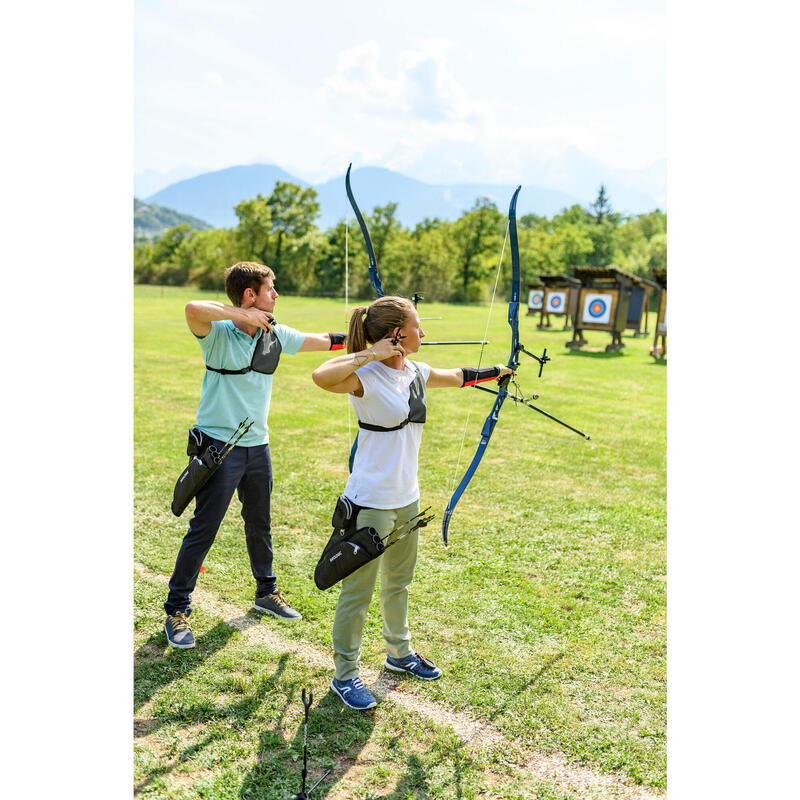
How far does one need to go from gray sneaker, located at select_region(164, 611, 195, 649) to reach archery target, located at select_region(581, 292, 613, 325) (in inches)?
571

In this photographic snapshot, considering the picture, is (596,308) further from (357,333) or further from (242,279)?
(357,333)

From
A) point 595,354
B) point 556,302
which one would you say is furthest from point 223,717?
point 556,302

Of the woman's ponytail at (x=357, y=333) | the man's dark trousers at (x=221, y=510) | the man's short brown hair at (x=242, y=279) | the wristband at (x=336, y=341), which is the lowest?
the man's dark trousers at (x=221, y=510)

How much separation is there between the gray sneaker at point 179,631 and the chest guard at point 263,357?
A: 1093 mm

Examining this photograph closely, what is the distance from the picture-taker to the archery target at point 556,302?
20.3m

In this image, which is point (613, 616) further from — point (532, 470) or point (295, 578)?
point (532, 470)

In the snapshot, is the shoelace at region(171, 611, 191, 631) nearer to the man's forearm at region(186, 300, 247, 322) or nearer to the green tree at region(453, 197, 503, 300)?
the man's forearm at region(186, 300, 247, 322)

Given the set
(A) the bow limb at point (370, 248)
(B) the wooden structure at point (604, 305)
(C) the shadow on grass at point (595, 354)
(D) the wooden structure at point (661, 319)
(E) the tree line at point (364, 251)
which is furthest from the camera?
(E) the tree line at point (364, 251)

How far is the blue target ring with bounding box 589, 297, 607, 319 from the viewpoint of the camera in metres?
16.0

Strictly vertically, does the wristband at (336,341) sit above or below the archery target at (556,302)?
below

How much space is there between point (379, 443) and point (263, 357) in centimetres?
81

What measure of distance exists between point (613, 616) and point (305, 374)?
328 inches

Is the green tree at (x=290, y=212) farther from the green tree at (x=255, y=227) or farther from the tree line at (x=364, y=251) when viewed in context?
the green tree at (x=255, y=227)

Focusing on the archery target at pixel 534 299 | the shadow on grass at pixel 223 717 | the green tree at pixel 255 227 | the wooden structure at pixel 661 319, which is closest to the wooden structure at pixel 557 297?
the archery target at pixel 534 299
